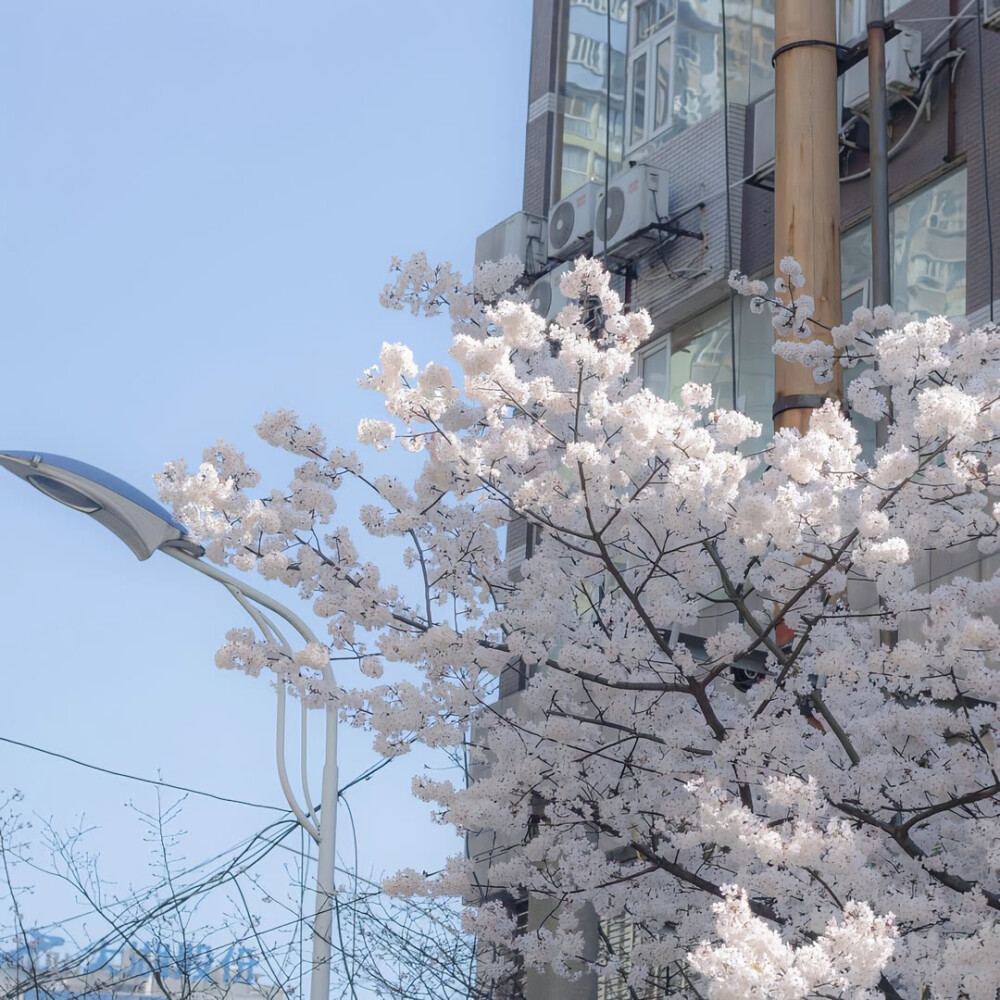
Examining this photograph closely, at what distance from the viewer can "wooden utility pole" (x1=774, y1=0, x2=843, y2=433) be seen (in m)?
8.88

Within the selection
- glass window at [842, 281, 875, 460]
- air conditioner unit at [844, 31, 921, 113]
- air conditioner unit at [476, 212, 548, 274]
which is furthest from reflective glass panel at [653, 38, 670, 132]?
glass window at [842, 281, 875, 460]

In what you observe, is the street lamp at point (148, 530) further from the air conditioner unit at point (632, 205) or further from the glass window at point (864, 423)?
the air conditioner unit at point (632, 205)

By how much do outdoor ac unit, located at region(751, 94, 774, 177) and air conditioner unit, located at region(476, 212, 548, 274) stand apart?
110 inches

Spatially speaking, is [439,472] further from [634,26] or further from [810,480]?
[634,26]

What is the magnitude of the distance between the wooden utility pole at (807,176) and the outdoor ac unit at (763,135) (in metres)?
3.40

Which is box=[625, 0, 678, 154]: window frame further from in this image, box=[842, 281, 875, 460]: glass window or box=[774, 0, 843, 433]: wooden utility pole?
box=[774, 0, 843, 433]: wooden utility pole

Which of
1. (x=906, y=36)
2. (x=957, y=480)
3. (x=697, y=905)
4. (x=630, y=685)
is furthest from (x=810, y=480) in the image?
(x=906, y=36)

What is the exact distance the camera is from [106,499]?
9.42 metres

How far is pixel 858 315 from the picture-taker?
8.05 m

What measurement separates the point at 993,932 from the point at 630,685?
181 cm

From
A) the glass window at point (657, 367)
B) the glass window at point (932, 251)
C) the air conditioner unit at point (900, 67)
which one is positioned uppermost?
the air conditioner unit at point (900, 67)

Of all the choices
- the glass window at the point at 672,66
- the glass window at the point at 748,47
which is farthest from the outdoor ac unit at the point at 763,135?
the glass window at the point at 672,66

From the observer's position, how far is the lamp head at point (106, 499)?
9273mm

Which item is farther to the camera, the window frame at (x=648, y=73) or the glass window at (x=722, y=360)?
the window frame at (x=648, y=73)
